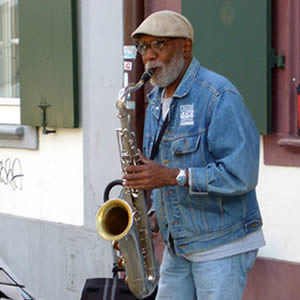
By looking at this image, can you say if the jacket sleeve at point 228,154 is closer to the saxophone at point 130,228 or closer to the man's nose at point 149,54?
the man's nose at point 149,54

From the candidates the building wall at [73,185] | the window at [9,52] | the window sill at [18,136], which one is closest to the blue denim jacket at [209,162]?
the building wall at [73,185]

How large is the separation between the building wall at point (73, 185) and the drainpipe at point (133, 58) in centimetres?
13

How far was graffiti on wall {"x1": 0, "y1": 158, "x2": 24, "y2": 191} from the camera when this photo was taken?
667 cm

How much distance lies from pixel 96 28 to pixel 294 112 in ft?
5.92

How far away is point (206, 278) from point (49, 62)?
3295mm

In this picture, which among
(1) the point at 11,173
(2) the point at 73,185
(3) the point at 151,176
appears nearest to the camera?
(3) the point at 151,176

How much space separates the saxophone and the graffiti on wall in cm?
304

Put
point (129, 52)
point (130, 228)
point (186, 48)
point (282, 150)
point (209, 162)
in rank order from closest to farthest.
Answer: point (209, 162), point (186, 48), point (130, 228), point (282, 150), point (129, 52)

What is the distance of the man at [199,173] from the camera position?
10.6 ft

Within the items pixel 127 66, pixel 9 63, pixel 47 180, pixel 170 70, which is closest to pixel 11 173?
pixel 47 180

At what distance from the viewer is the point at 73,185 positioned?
619 centimetres

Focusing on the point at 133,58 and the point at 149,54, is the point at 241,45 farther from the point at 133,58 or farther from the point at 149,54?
the point at 149,54

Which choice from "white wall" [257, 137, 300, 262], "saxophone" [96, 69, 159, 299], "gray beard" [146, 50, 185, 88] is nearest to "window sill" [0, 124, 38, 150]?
"white wall" [257, 137, 300, 262]

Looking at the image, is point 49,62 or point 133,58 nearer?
point 133,58
